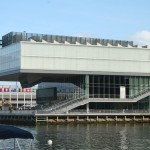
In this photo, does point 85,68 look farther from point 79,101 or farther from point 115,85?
point 79,101

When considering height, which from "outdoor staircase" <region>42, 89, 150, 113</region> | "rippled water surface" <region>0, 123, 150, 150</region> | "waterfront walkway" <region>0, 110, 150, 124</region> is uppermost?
"outdoor staircase" <region>42, 89, 150, 113</region>

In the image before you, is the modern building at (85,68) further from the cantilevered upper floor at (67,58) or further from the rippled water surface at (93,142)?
the rippled water surface at (93,142)

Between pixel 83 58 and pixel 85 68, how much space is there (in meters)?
2.57

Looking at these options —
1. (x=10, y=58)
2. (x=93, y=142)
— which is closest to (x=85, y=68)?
(x=10, y=58)

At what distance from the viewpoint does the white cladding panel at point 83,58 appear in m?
118

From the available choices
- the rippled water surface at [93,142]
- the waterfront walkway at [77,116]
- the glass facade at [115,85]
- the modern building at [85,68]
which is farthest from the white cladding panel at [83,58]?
the rippled water surface at [93,142]

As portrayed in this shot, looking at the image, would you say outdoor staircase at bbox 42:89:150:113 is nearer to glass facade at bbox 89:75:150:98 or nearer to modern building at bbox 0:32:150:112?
modern building at bbox 0:32:150:112

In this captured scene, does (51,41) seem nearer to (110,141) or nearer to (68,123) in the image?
(68,123)

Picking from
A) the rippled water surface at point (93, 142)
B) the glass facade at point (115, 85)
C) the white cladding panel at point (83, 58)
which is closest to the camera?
the rippled water surface at point (93, 142)

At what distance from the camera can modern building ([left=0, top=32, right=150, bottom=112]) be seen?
117938 mm

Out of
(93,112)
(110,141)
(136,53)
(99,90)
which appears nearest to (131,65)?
(136,53)

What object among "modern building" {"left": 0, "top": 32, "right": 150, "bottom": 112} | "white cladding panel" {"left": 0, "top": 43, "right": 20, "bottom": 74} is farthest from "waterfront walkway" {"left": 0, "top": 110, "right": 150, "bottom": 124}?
"white cladding panel" {"left": 0, "top": 43, "right": 20, "bottom": 74}

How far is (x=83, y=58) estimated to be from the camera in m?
121

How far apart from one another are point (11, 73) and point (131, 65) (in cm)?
3135
